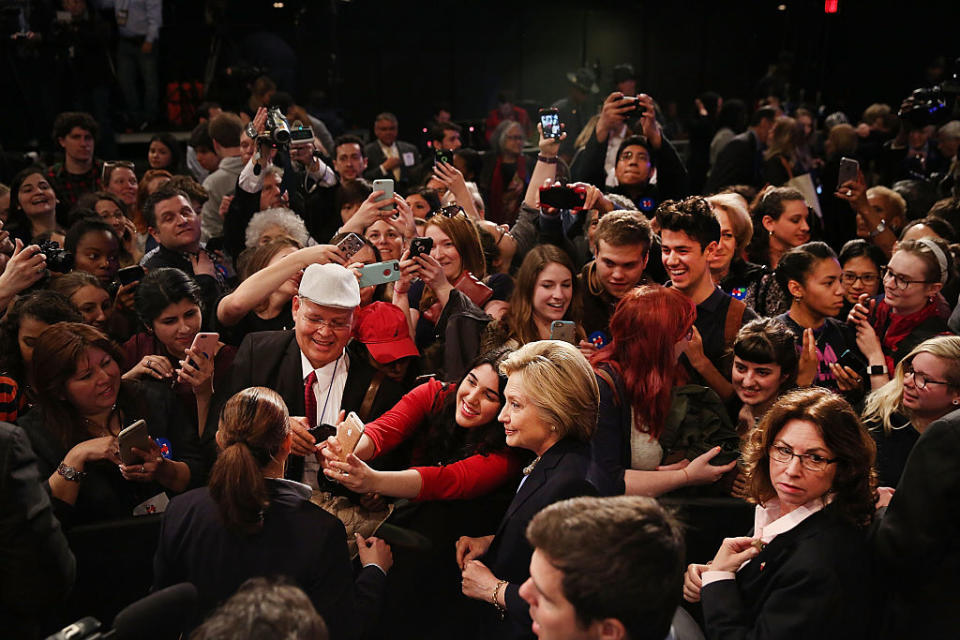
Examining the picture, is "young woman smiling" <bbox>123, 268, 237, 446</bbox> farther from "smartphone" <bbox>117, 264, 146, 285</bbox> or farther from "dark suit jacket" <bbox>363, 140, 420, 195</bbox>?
"dark suit jacket" <bbox>363, 140, 420, 195</bbox>

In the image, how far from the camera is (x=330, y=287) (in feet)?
10.3

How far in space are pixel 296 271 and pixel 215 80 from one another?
6.42 meters

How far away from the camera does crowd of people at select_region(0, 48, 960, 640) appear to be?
230 cm

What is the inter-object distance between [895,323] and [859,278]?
1.50 ft

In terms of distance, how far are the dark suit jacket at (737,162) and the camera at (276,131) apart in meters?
3.25

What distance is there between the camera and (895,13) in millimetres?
13102

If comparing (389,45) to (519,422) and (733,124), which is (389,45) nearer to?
(733,124)

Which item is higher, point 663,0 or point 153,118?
point 663,0

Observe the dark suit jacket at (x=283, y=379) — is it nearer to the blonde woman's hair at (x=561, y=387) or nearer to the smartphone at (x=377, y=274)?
the smartphone at (x=377, y=274)

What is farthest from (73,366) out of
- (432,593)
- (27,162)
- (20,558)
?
(27,162)

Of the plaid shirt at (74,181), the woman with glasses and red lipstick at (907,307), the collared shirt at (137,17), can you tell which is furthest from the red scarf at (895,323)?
the collared shirt at (137,17)

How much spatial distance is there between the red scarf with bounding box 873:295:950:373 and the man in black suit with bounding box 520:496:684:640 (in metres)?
2.40

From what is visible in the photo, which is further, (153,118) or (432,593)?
(153,118)

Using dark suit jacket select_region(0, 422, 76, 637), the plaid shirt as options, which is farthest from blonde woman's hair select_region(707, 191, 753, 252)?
the plaid shirt
